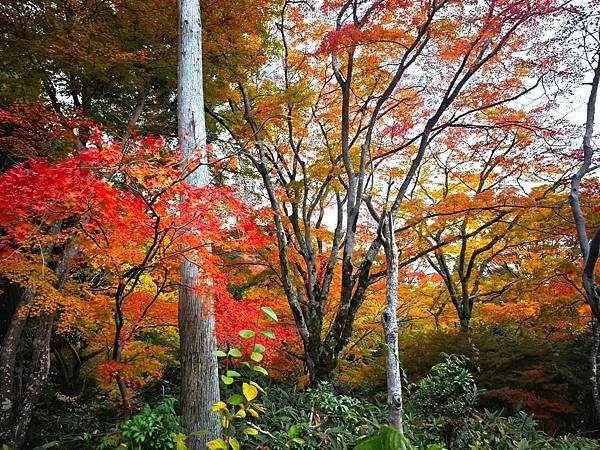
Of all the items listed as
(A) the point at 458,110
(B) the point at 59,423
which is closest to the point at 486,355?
(A) the point at 458,110

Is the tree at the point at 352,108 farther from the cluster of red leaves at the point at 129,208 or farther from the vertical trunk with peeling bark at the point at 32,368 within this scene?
the vertical trunk with peeling bark at the point at 32,368

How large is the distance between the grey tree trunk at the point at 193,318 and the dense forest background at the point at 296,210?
48 millimetres

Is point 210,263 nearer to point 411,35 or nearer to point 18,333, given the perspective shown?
point 18,333

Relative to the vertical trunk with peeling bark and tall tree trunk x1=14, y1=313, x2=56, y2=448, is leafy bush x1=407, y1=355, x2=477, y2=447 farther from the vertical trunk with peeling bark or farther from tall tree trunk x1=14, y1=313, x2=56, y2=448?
tall tree trunk x1=14, y1=313, x2=56, y2=448

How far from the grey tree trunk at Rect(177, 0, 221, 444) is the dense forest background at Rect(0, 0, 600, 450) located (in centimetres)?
5

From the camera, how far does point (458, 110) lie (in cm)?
743

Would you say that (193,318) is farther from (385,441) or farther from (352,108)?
(352,108)

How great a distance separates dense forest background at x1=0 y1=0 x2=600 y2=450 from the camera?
413cm

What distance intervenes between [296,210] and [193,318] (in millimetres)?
4312

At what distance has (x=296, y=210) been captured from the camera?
8500 mm

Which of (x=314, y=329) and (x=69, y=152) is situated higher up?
(x=69, y=152)

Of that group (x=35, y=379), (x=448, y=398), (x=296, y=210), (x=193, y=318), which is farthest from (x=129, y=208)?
(x=296, y=210)

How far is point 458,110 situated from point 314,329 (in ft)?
15.5

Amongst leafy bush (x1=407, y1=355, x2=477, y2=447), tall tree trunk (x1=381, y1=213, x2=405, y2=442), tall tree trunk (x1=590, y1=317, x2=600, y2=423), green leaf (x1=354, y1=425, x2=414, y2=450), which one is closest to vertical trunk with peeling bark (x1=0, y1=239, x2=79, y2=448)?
tall tree trunk (x1=381, y1=213, x2=405, y2=442)
